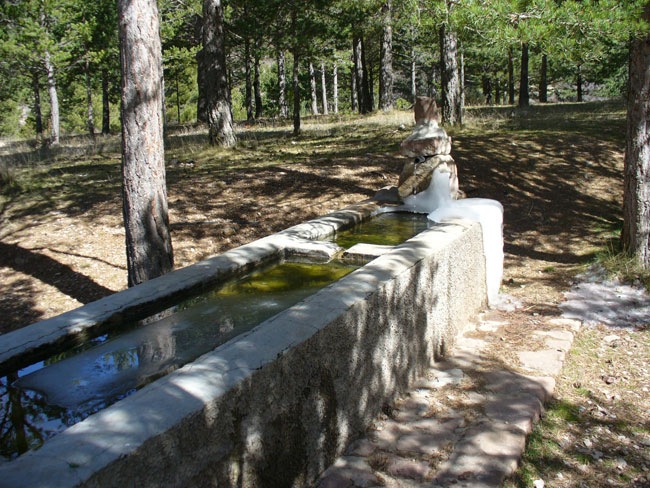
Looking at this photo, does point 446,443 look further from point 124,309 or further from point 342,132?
point 342,132

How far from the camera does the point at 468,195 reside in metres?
8.27

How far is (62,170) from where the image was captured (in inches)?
420

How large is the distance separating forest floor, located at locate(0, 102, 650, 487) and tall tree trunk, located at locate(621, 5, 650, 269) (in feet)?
1.48

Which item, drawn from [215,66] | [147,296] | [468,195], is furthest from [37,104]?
[147,296]

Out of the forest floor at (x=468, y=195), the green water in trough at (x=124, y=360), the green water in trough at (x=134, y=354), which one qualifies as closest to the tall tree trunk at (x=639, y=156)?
the forest floor at (x=468, y=195)

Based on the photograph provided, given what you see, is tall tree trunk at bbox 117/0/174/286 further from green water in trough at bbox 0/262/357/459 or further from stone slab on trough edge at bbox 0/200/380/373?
green water in trough at bbox 0/262/357/459

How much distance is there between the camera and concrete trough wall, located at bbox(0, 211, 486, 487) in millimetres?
1783

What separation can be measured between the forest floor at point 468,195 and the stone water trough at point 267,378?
3.04ft

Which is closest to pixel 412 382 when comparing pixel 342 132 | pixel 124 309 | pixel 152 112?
pixel 124 309

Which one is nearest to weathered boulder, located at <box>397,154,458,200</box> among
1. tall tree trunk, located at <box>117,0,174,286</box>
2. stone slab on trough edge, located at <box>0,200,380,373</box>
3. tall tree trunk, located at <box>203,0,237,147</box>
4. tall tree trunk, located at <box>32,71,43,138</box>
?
stone slab on trough edge, located at <box>0,200,380,373</box>

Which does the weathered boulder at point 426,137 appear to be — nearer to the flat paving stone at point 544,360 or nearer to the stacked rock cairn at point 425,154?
the stacked rock cairn at point 425,154

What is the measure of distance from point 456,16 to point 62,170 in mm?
8312

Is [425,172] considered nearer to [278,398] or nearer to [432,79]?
[278,398]

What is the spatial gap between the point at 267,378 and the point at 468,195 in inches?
257
